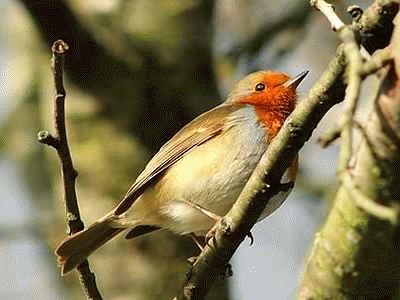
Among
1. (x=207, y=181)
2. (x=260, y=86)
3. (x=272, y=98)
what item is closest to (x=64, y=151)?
(x=207, y=181)

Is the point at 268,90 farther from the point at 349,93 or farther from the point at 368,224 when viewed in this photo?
the point at 349,93

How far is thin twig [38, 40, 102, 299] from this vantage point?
9.78 feet

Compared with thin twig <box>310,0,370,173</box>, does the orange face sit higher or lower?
higher

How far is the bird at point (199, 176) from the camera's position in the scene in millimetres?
4504

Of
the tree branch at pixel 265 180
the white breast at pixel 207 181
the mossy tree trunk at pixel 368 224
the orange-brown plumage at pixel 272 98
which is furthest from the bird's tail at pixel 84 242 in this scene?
the mossy tree trunk at pixel 368 224

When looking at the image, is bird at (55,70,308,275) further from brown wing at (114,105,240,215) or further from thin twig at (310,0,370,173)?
thin twig at (310,0,370,173)

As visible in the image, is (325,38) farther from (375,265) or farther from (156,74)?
(375,265)

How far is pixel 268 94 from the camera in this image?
5.28 m

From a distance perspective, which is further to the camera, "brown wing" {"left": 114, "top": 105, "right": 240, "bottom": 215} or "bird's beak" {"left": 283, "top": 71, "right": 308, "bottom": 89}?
"bird's beak" {"left": 283, "top": 71, "right": 308, "bottom": 89}

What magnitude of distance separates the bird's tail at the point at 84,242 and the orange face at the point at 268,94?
2.65 ft

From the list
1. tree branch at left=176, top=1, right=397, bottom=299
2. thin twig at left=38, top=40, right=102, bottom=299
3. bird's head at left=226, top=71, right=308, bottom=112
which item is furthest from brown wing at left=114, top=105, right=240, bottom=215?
tree branch at left=176, top=1, right=397, bottom=299

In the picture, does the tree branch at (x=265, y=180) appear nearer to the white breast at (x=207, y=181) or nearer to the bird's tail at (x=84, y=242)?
the bird's tail at (x=84, y=242)

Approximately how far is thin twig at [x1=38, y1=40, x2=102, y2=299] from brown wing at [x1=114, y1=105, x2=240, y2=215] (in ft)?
4.41

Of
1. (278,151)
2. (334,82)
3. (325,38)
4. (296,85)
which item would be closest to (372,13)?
(334,82)
